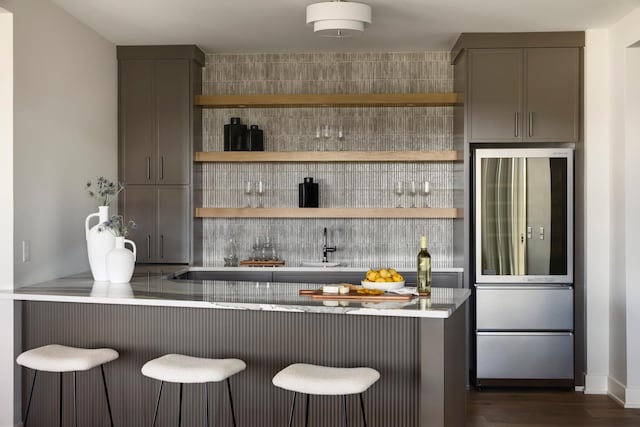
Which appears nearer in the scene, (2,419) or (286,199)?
(2,419)

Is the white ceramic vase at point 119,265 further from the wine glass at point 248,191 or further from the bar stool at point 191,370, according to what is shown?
the wine glass at point 248,191

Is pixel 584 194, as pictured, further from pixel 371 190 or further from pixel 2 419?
pixel 2 419

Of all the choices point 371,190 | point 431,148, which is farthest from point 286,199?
point 431,148

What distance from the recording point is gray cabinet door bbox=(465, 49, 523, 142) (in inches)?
206

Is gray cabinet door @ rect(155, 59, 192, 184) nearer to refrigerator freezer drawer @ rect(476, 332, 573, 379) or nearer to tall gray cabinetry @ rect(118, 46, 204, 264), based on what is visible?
tall gray cabinetry @ rect(118, 46, 204, 264)

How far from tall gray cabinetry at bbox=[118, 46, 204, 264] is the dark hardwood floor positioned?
2.46 meters

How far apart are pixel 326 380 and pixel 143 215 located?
3.07m

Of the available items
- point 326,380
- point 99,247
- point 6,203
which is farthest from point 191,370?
point 6,203

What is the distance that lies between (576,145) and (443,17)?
1.40 m

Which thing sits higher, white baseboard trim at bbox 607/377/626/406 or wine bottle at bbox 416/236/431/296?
wine bottle at bbox 416/236/431/296

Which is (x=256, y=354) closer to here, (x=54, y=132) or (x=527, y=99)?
(x=54, y=132)

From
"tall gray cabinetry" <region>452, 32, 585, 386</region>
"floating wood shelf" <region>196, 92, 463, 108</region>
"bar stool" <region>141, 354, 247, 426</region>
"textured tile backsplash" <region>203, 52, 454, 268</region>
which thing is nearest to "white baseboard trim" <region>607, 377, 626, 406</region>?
"tall gray cabinetry" <region>452, 32, 585, 386</region>

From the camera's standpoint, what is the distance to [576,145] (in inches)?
206

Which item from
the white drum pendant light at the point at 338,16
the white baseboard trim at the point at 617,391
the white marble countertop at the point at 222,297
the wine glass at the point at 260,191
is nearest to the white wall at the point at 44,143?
the white marble countertop at the point at 222,297
